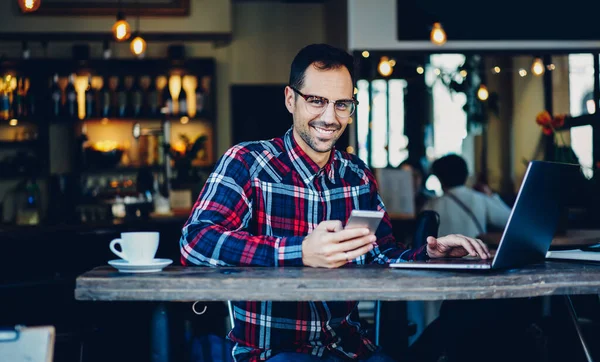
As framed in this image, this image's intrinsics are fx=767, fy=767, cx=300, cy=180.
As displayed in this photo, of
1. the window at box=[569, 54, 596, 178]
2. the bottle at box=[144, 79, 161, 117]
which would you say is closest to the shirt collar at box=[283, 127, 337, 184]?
the window at box=[569, 54, 596, 178]

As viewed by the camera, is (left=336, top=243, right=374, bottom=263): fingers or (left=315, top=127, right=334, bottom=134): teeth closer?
(left=336, top=243, right=374, bottom=263): fingers

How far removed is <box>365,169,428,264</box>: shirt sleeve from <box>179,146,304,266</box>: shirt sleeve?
434 millimetres

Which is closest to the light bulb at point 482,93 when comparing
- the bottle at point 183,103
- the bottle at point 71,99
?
the bottle at point 183,103

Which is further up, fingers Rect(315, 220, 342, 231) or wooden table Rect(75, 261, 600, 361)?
fingers Rect(315, 220, 342, 231)

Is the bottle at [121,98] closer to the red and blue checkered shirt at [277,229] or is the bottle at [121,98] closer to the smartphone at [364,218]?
the red and blue checkered shirt at [277,229]

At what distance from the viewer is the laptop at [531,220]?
1715 mm

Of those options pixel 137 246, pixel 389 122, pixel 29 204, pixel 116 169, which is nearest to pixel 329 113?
pixel 137 246

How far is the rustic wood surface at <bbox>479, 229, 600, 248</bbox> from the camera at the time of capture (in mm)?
3676

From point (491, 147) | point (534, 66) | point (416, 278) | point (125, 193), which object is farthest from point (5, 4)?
point (416, 278)

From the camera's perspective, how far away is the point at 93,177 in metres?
7.54

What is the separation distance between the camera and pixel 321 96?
7.09 ft

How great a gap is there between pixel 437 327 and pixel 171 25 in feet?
17.9

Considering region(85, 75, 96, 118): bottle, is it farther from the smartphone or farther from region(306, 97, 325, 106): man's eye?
the smartphone

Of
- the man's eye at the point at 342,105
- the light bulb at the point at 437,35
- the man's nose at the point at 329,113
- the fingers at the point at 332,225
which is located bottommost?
the fingers at the point at 332,225
